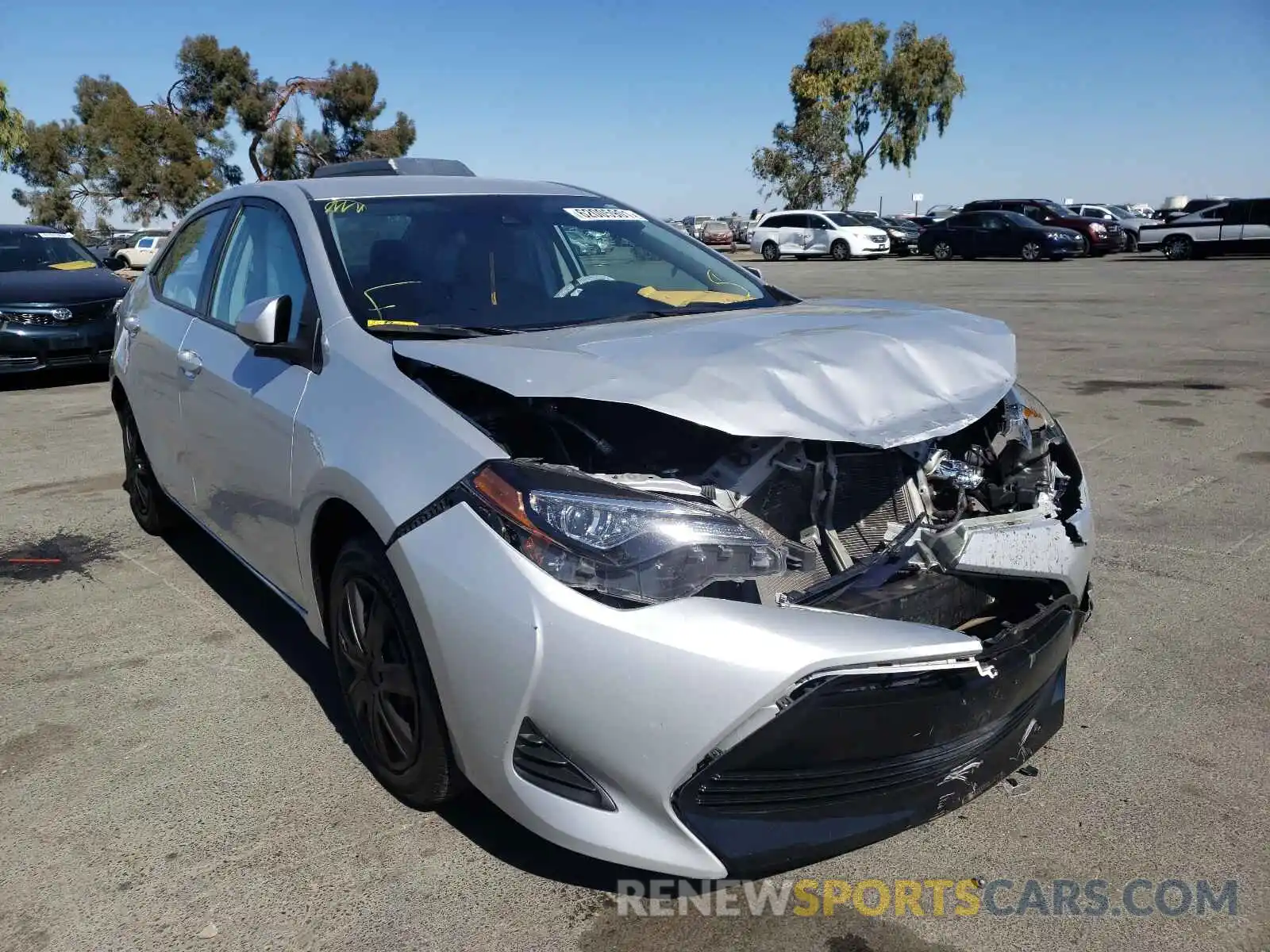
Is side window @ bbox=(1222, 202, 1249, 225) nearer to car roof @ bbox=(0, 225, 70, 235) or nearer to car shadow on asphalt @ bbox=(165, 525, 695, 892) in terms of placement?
car roof @ bbox=(0, 225, 70, 235)

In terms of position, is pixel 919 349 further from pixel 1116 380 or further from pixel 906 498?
pixel 1116 380

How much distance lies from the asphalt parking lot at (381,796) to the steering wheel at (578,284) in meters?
1.55

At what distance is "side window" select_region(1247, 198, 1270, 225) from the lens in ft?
86.7

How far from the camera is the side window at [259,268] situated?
3371 mm

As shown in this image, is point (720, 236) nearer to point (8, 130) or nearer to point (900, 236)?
point (900, 236)

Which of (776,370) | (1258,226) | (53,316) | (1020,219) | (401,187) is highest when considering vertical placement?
(1020,219)

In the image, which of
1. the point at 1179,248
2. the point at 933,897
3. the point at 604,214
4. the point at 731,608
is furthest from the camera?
the point at 1179,248

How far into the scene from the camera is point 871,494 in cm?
282

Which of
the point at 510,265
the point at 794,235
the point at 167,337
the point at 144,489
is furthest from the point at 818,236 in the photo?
the point at 510,265

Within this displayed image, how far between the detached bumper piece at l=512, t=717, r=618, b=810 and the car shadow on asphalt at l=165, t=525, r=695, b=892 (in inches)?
14.1

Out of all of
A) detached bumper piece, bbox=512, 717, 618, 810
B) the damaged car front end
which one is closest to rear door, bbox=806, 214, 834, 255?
the damaged car front end

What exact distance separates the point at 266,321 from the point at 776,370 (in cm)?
154

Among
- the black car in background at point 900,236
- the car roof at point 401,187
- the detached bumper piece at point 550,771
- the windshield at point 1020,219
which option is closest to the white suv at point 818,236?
the black car in background at point 900,236

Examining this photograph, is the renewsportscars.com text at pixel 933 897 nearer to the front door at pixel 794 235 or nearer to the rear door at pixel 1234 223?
the rear door at pixel 1234 223
